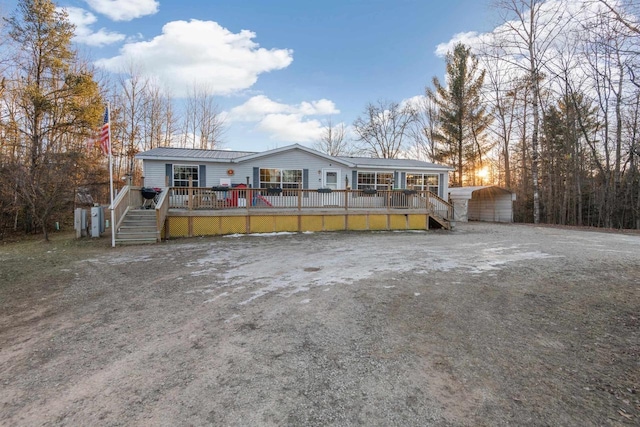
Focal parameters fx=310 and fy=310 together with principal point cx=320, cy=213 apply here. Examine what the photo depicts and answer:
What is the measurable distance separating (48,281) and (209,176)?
8866 mm

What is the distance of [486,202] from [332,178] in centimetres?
1183

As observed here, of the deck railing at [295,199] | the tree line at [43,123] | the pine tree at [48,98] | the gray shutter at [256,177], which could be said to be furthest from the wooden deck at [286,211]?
the pine tree at [48,98]

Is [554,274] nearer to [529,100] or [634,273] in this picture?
[634,273]

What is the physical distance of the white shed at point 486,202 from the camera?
61.5 ft

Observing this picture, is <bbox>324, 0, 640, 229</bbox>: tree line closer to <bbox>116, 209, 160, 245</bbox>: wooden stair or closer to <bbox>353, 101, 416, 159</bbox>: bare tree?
<bbox>353, 101, 416, 159</bbox>: bare tree

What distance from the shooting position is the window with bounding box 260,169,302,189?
14422mm

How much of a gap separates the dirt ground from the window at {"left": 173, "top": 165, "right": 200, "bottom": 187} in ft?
25.1

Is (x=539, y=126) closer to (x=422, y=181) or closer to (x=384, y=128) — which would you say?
(x=422, y=181)

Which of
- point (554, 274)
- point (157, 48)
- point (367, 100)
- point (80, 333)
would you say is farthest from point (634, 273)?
point (367, 100)

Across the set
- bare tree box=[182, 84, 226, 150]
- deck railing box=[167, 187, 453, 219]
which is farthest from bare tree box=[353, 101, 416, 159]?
deck railing box=[167, 187, 453, 219]

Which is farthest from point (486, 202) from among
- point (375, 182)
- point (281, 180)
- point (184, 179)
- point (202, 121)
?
point (202, 121)

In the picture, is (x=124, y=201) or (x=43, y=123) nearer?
(x=124, y=201)

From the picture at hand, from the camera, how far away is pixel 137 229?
9.70 metres

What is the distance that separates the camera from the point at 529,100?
19188 millimetres
